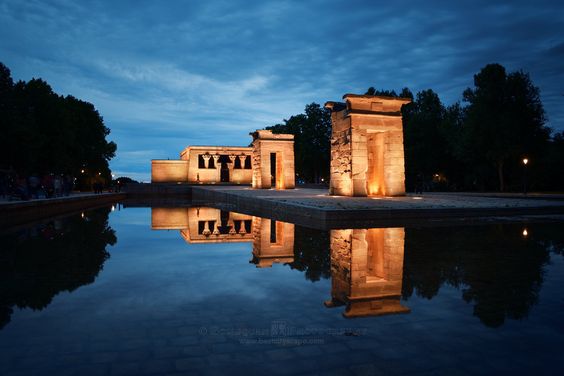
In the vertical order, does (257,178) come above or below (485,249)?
above

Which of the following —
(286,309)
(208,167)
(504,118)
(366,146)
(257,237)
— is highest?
(504,118)

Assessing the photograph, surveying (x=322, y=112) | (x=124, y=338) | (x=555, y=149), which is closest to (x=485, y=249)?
(x=124, y=338)

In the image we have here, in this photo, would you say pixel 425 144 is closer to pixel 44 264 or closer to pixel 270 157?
pixel 270 157

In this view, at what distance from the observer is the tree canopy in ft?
97.8

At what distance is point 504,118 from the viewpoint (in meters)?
35.4

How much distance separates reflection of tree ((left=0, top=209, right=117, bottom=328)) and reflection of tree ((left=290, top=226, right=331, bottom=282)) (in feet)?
10.4

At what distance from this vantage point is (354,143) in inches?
761

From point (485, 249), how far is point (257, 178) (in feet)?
93.0

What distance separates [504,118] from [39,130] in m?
41.0

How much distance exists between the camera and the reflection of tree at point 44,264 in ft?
15.7

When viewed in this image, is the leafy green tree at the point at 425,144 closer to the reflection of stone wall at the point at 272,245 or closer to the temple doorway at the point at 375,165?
the temple doorway at the point at 375,165

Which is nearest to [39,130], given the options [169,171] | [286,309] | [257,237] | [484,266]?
[169,171]

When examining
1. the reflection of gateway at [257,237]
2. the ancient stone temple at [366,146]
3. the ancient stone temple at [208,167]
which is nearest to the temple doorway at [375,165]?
the ancient stone temple at [366,146]

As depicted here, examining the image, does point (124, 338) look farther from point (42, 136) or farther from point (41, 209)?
point (42, 136)
